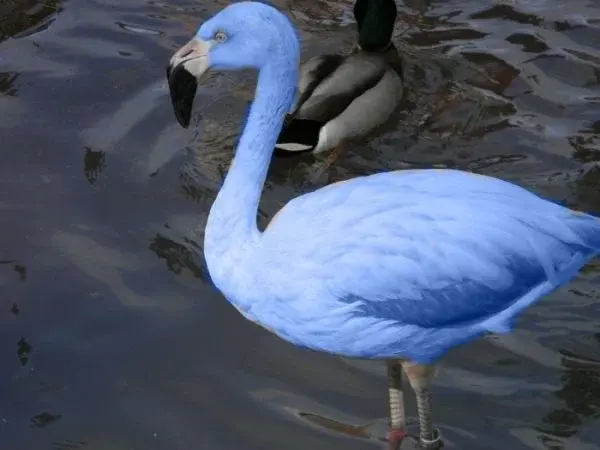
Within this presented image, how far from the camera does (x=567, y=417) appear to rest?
13.9 ft

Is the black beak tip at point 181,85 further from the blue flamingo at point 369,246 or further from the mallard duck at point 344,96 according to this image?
the mallard duck at point 344,96

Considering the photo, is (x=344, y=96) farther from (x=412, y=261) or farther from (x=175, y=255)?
(x=412, y=261)

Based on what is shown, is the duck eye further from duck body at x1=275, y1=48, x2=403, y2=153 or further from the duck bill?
duck body at x1=275, y1=48, x2=403, y2=153

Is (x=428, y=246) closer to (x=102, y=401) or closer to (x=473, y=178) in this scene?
(x=473, y=178)

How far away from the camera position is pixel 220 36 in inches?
145

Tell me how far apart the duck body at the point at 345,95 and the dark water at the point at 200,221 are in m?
0.14

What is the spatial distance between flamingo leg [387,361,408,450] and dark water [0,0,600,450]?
163 mm

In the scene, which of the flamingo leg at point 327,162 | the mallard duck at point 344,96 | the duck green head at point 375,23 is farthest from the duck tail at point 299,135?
the duck green head at point 375,23

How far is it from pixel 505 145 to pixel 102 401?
2822mm

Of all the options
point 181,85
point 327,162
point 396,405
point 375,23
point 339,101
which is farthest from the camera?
point 375,23

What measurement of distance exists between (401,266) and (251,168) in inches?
25.4

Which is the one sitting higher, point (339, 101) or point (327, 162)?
point (339, 101)

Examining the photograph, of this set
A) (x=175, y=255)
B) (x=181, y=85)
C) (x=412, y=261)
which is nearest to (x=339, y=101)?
(x=175, y=255)

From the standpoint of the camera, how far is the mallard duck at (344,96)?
20.5 ft
